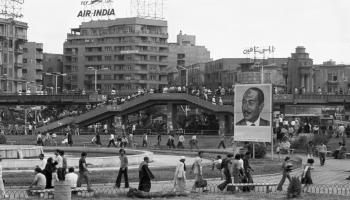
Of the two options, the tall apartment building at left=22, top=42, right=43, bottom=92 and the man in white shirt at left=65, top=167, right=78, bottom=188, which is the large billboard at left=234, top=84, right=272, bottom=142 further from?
the tall apartment building at left=22, top=42, right=43, bottom=92

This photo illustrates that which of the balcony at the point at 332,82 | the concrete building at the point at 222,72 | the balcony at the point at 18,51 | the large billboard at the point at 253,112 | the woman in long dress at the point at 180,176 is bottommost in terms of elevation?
the woman in long dress at the point at 180,176

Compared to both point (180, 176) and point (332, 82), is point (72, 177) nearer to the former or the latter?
point (180, 176)

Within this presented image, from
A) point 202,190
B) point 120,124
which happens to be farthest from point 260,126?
point 120,124

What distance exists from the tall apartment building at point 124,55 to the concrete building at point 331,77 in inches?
1405

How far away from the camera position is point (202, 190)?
30.6 m

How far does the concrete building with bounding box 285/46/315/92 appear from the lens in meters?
161

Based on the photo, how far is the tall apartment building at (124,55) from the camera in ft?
536

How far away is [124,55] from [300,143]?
104 m

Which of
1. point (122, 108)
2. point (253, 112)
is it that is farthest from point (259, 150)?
point (122, 108)

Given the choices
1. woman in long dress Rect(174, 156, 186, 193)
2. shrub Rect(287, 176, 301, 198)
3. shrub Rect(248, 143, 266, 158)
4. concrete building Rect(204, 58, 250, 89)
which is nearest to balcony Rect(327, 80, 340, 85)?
concrete building Rect(204, 58, 250, 89)

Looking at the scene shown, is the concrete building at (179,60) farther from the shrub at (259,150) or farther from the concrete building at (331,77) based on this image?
the shrub at (259,150)

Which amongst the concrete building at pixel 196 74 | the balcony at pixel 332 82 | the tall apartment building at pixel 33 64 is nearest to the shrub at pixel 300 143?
the tall apartment building at pixel 33 64

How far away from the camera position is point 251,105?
4591 cm

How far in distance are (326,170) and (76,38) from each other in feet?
438
